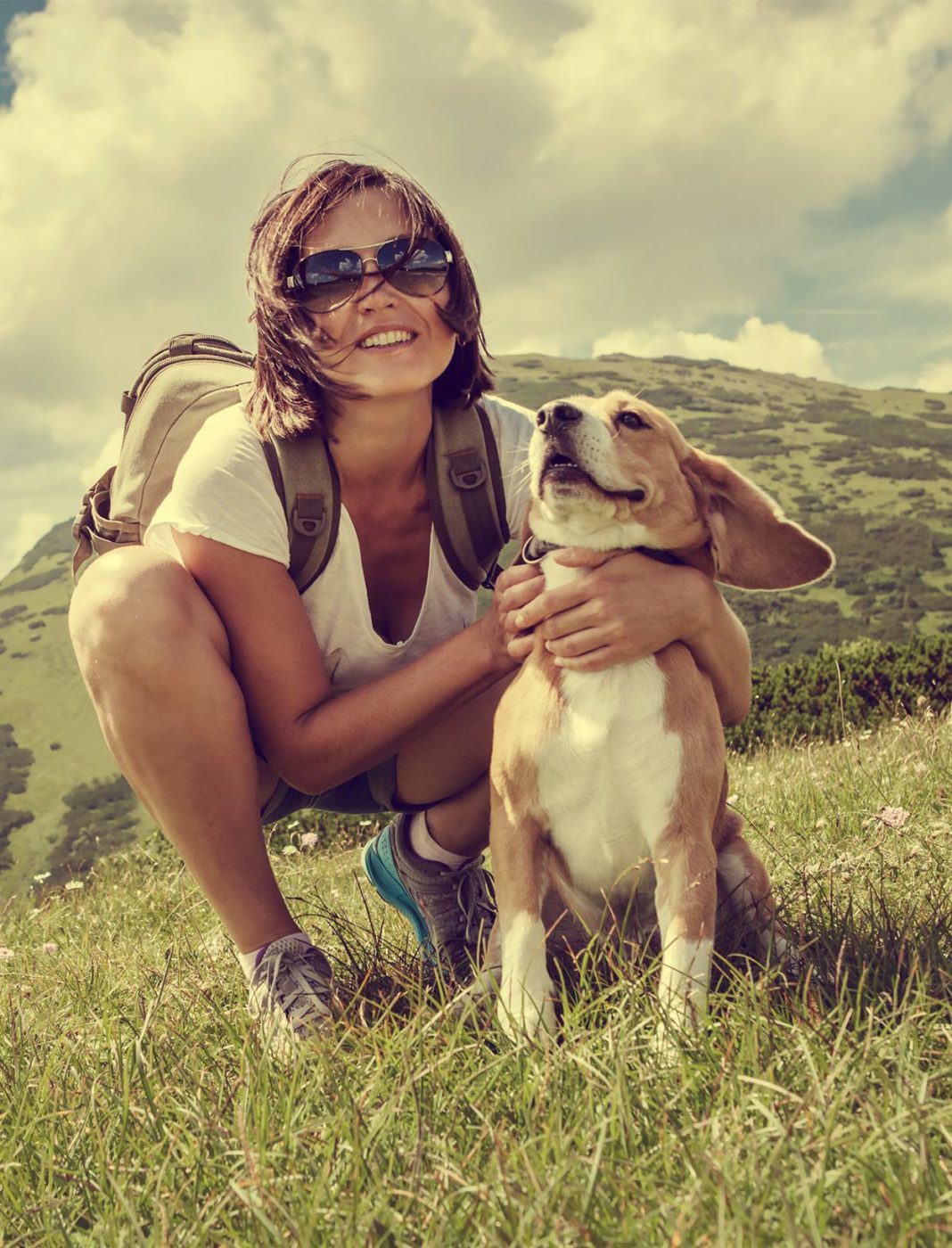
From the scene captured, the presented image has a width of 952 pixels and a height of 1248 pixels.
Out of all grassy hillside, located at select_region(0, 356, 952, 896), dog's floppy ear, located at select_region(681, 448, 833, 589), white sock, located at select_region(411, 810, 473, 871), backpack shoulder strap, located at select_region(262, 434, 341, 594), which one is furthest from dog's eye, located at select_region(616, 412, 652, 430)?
grassy hillside, located at select_region(0, 356, 952, 896)

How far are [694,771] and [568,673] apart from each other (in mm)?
412

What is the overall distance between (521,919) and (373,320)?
72.0 inches

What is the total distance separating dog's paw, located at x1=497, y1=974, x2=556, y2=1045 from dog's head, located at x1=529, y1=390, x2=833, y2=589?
1201 millimetres

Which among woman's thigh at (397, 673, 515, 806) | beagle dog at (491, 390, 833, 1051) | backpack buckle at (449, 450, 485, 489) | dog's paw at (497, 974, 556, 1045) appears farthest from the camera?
woman's thigh at (397, 673, 515, 806)

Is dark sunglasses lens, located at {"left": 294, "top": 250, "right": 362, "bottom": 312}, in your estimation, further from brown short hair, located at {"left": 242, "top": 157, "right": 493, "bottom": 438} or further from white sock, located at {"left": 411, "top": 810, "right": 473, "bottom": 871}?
white sock, located at {"left": 411, "top": 810, "right": 473, "bottom": 871}

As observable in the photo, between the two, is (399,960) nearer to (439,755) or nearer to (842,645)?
(439,755)

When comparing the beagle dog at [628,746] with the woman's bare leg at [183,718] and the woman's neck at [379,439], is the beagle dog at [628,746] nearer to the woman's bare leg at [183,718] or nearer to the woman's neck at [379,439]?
the woman's neck at [379,439]

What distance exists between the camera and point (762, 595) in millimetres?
106625

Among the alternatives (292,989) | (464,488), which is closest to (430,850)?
(292,989)

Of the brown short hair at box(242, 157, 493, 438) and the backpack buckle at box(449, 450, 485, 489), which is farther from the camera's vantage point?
the backpack buckle at box(449, 450, 485, 489)

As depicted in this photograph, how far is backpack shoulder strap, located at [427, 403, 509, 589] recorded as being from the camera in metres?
3.43

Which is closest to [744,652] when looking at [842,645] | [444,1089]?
[444,1089]

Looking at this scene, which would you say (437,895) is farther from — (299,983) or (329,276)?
(329,276)

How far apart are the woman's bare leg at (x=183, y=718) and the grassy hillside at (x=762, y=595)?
5.97 meters
